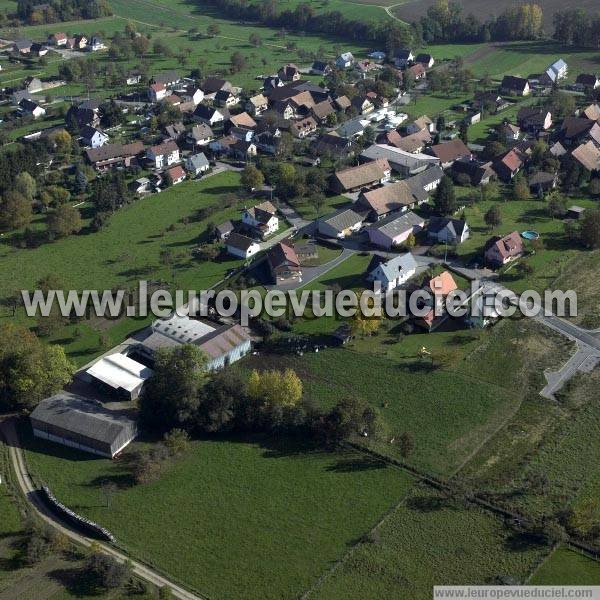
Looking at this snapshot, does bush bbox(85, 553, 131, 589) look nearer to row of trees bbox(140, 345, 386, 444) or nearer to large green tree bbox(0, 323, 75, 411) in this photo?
row of trees bbox(140, 345, 386, 444)

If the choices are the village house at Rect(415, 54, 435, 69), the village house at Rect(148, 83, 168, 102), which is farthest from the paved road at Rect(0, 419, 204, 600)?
the village house at Rect(415, 54, 435, 69)

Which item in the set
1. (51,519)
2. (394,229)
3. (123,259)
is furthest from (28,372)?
(394,229)

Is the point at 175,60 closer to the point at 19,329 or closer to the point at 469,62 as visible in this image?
the point at 469,62

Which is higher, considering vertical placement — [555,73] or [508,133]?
[555,73]

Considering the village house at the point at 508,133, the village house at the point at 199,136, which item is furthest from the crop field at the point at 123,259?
the village house at the point at 508,133

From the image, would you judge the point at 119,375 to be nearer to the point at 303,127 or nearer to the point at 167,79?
the point at 303,127

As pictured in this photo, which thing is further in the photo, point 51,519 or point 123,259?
point 123,259

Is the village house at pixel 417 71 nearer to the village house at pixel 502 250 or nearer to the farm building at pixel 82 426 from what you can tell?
the village house at pixel 502 250

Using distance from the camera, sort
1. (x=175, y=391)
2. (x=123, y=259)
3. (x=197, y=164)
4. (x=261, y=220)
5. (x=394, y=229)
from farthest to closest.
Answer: (x=197, y=164)
(x=261, y=220)
(x=394, y=229)
(x=123, y=259)
(x=175, y=391)
